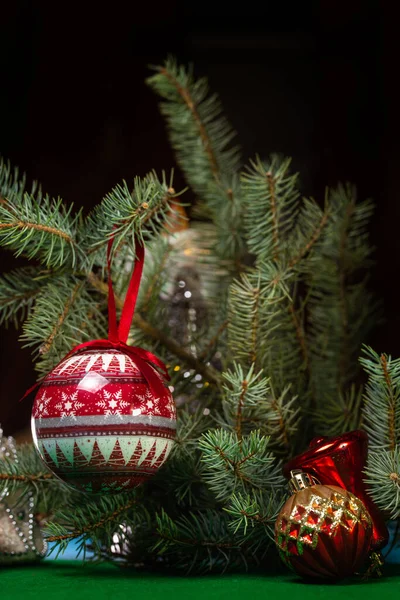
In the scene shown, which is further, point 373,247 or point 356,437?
point 373,247

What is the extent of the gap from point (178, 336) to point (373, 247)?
0.87 ft

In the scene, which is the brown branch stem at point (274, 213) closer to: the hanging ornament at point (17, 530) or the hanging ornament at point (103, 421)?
the hanging ornament at point (103, 421)

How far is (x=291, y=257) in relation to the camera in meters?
0.81

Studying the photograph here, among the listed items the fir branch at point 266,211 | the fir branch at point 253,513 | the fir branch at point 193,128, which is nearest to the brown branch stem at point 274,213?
the fir branch at point 266,211

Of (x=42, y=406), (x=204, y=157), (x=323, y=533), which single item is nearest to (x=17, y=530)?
(x=42, y=406)

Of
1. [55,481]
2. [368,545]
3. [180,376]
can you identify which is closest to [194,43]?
[180,376]

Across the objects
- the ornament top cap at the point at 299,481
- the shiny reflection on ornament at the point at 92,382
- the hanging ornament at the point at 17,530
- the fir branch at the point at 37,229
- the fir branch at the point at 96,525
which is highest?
the fir branch at the point at 37,229

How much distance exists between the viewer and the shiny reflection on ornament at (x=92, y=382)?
606mm

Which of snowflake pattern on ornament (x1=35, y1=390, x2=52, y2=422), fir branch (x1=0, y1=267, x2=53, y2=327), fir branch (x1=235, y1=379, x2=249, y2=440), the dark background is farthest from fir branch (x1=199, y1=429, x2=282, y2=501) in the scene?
the dark background

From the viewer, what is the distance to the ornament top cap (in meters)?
0.64

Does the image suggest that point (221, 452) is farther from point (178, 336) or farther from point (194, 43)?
point (194, 43)

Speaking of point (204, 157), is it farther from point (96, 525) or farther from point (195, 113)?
point (96, 525)

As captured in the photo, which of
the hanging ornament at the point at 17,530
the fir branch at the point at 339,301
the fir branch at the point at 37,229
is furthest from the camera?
the fir branch at the point at 339,301

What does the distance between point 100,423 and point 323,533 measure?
194mm
